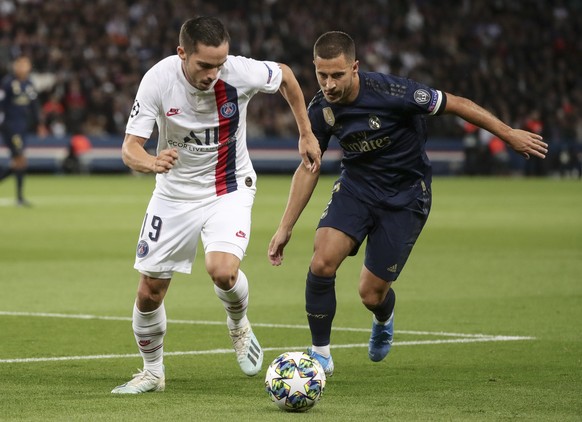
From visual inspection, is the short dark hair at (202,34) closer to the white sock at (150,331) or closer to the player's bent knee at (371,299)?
the white sock at (150,331)

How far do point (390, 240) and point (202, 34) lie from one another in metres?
1.90

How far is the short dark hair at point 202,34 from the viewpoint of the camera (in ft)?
23.5

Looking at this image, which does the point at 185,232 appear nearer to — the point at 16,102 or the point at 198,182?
the point at 198,182

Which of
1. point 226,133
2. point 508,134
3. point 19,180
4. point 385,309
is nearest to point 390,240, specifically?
point 385,309

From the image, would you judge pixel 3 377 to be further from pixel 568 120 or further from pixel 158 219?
pixel 568 120

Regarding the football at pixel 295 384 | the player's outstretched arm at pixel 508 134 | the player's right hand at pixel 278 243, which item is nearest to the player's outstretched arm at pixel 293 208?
the player's right hand at pixel 278 243

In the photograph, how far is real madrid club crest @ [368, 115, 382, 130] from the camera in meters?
8.06

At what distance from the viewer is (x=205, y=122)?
761cm

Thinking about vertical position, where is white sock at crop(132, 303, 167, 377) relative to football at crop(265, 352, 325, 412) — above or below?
below

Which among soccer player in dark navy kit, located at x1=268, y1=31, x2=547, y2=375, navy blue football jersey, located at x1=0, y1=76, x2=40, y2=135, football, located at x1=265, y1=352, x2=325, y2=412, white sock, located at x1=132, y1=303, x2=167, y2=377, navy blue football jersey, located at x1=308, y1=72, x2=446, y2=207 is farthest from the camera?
navy blue football jersey, located at x1=0, y1=76, x2=40, y2=135

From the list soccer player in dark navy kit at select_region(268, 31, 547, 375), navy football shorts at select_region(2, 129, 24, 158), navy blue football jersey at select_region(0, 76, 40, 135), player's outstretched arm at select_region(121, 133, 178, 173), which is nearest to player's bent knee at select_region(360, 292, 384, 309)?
soccer player in dark navy kit at select_region(268, 31, 547, 375)

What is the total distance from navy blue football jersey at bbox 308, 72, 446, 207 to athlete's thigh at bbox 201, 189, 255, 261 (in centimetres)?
73

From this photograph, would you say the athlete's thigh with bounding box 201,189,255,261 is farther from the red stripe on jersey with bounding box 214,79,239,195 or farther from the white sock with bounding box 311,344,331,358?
the white sock with bounding box 311,344,331,358

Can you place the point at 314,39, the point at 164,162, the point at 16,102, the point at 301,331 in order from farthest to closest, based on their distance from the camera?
the point at 314,39, the point at 16,102, the point at 301,331, the point at 164,162
